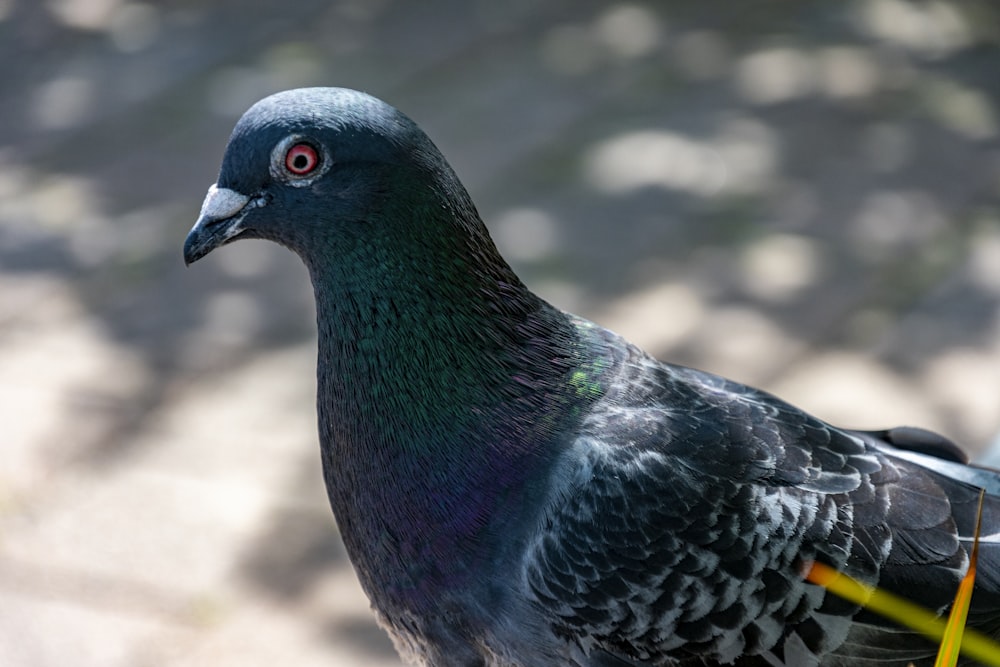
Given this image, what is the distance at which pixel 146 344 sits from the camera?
203 inches

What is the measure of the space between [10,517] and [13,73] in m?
4.09

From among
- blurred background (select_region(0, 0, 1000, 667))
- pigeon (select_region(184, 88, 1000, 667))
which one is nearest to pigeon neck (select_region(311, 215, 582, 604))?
pigeon (select_region(184, 88, 1000, 667))

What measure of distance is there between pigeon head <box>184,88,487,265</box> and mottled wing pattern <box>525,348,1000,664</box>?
61 cm

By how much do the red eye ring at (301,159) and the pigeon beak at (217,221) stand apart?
124mm

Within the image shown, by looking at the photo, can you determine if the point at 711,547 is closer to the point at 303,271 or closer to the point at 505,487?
the point at 505,487

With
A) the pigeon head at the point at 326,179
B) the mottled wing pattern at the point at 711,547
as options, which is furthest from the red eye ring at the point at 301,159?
the mottled wing pattern at the point at 711,547

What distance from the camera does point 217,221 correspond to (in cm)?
253

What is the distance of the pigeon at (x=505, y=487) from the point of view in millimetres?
2482

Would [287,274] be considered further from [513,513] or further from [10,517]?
[513,513]

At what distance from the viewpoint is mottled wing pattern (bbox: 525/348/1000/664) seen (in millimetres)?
2482

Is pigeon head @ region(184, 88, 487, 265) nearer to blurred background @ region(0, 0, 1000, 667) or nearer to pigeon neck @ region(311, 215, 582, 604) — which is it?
pigeon neck @ region(311, 215, 582, 604)

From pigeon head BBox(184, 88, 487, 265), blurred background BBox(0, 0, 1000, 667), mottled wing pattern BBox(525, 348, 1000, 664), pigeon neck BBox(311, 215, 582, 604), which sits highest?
blurred background BBox(0, 0, 1000, 667)

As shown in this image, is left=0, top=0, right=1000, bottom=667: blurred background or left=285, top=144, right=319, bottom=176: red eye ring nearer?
left=285, top=144, right=319, bottom=176: red eye ring

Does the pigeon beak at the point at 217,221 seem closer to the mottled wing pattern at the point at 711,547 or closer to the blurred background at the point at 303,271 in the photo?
the mottled wing pattern at the point at 711,547
